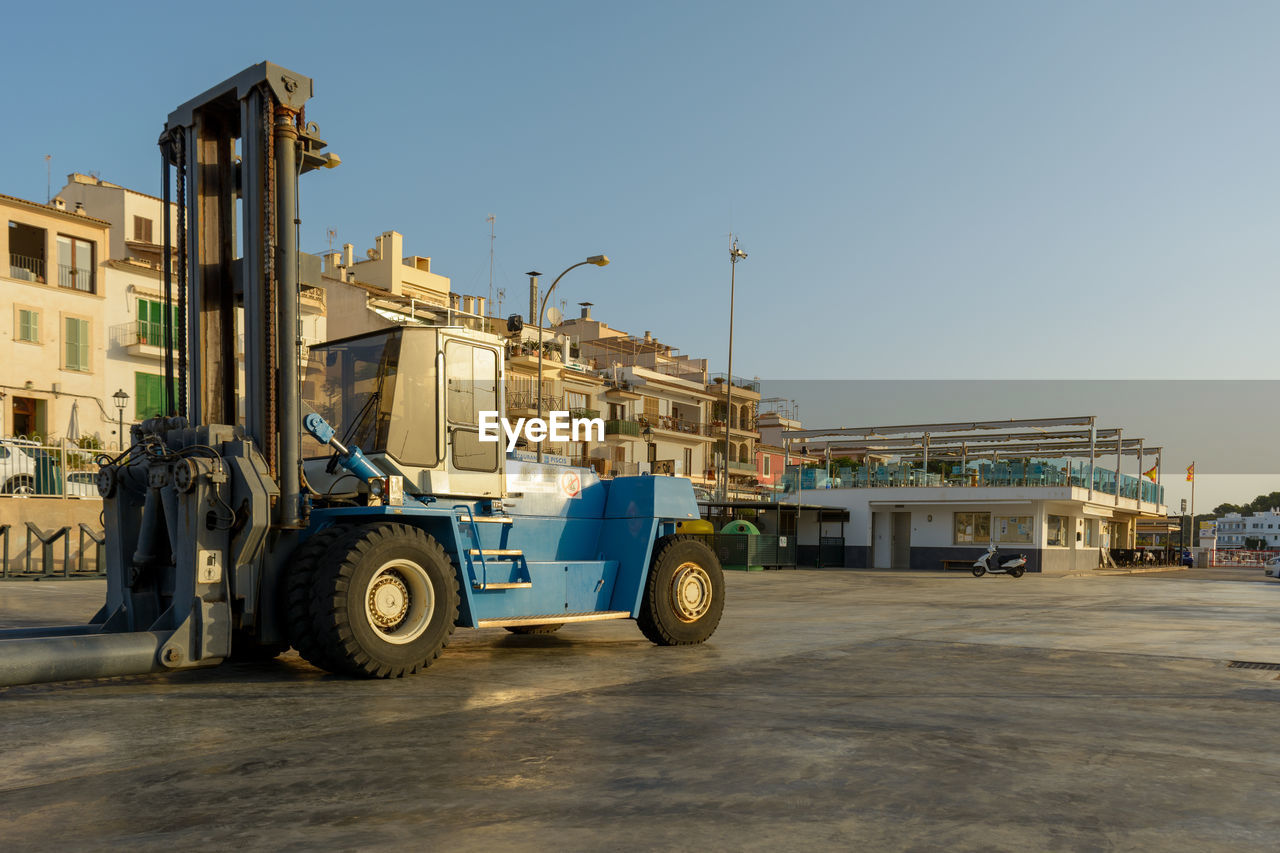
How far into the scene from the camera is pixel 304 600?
812 centimetres

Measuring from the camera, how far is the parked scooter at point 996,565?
39.7m

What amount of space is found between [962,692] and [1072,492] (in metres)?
39.4

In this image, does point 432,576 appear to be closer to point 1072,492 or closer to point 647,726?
point 647,726

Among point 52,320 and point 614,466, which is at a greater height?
point 52,320

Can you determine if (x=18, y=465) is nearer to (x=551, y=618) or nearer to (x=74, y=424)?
(x=74, y=424)

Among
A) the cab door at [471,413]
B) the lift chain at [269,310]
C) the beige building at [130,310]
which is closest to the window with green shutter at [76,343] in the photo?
the beige building at [130,310]

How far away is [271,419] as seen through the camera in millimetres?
8352

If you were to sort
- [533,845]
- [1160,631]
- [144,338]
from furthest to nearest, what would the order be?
[144,338] → [1160,631] → [533,845]

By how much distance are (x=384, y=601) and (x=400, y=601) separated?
0.18 m

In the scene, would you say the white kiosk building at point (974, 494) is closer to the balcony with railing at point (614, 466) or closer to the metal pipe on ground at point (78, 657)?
the balcony with railing at point (614, 466)

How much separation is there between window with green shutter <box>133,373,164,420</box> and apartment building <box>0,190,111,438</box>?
3.48ft

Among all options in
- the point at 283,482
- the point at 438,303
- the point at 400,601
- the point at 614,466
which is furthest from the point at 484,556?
the point at 614,466

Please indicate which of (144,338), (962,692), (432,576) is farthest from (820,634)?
(144,338)

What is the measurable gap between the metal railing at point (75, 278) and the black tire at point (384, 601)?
36194 millimetres
